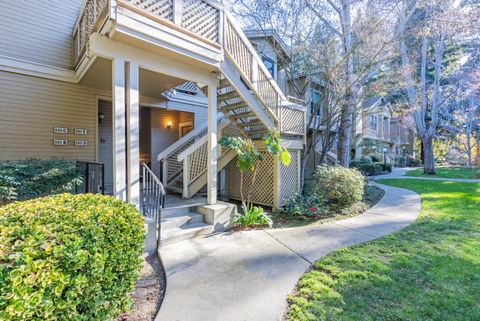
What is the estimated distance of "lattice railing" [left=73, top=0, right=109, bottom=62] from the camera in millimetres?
4280

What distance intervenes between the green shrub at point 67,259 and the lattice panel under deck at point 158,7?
3.41m

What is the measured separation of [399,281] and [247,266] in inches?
83.9

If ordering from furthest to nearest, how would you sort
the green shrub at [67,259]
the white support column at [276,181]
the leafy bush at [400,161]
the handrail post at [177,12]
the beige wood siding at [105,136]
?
the leafy bush at [400,161]
the beige wood siding at [105,136]
the white support column at [276,181]
the handrail post at [177,12]
the green shrub at [67,259]

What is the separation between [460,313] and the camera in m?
2.72

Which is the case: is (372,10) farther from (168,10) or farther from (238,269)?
(238,269)

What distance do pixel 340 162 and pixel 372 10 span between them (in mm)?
5359

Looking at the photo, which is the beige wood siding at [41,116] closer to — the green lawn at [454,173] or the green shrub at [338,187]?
the green shrub at [338,187]

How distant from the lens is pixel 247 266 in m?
3.82

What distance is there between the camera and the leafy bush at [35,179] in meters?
4.72

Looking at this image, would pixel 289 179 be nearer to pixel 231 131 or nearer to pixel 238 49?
pixel 231 131

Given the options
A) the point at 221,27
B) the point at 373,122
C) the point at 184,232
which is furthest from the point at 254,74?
the point at 373,122

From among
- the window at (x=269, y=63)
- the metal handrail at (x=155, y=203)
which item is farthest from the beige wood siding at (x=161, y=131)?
the window at (x=269, y=63)

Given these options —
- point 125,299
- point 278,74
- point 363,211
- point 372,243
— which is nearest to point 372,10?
point 278,74

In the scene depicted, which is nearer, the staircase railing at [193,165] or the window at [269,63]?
the staircase railing at [193,165]
